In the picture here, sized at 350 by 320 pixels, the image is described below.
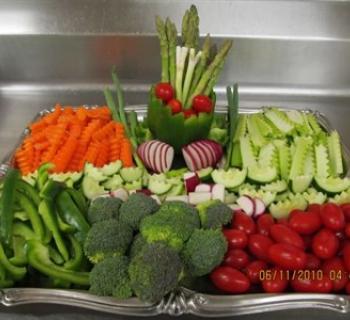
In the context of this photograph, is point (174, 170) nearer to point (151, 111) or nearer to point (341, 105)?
point (151, 111)

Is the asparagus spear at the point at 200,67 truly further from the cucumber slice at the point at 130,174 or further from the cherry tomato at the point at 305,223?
the cherry tomato at the point at 305,223

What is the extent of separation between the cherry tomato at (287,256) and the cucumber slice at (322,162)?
1.15 ft

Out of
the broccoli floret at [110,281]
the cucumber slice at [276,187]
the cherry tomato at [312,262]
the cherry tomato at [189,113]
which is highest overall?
the cherry tomato at [189,113]

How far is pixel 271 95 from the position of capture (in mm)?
1673

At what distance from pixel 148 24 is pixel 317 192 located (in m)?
0.82

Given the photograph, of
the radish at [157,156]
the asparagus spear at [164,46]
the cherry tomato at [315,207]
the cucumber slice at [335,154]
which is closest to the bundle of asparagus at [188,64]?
the asparagus spear at [164,46]

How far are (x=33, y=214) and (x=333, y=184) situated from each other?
2.23 feet

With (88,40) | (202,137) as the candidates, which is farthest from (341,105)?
(88,40)

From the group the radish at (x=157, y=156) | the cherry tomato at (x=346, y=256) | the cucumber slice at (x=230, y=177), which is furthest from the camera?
the radish at (x=157, y=156)

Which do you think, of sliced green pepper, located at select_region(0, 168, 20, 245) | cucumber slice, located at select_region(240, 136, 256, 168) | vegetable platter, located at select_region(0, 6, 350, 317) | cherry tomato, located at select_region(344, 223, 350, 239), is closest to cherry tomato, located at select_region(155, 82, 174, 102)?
vegetable platter, located at select_region(0, 6, 350, 317)

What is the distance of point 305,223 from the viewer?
0.98 meters

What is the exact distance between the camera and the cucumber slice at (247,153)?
4.18 feet

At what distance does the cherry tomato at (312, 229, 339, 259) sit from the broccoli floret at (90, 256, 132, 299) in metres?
0.37

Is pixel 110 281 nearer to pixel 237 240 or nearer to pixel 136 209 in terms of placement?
pixel 136 209
